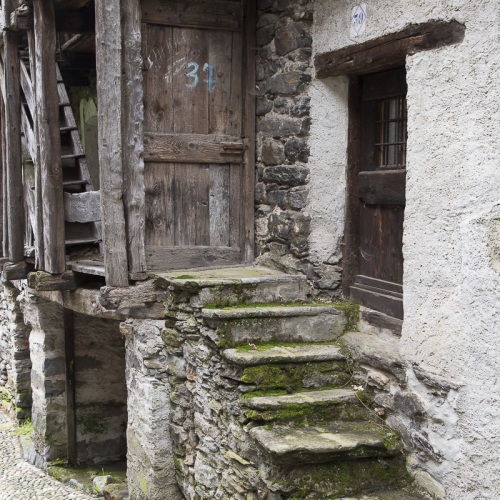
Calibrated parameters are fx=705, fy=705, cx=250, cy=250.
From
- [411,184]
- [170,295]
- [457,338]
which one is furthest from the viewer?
[170,295]

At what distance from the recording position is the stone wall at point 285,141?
494cm

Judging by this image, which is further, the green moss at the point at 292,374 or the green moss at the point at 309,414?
the green moss at the point at 292,374

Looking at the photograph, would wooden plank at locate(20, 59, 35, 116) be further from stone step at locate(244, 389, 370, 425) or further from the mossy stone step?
stone step at locate(244, 389, 370, 425)

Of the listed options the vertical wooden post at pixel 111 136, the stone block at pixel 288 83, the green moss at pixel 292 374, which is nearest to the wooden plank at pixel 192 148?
the vertical wooden post at pixel 111 136

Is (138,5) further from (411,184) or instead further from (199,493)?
(199,493)

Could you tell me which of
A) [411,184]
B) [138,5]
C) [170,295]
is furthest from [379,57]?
[170,295]

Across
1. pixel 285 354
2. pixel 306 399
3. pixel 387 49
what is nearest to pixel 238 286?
pixel 285 354

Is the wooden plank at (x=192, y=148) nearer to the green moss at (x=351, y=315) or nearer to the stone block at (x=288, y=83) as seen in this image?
the stone block at (x=288, y=83)

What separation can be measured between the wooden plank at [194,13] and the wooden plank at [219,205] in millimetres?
1062

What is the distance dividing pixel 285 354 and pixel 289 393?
236mm

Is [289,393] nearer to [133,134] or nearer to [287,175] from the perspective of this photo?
[287,175]

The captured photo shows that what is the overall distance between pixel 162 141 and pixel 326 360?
1.99m

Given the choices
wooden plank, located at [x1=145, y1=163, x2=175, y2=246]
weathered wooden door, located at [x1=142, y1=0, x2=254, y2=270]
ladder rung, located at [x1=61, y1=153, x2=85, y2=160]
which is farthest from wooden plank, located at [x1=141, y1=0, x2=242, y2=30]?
ladder rung, located at [x1=61, y1=153, x2=85, y2=160]

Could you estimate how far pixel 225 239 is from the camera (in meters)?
5.44
